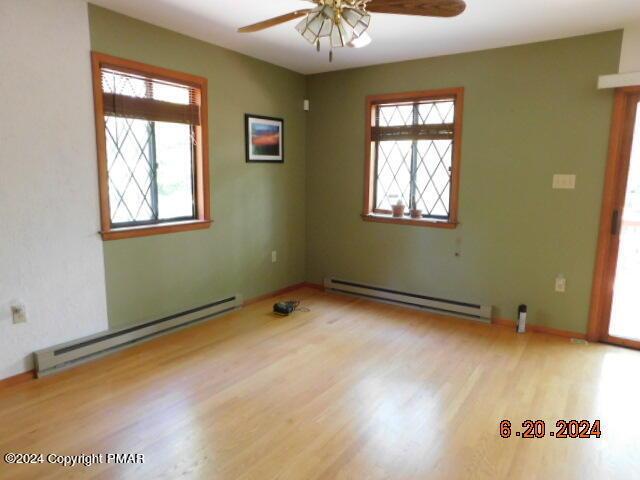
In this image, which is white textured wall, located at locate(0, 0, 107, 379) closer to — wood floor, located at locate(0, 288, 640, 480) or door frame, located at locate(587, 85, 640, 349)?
wood floor, located at locate(0, 288, 640, 480)

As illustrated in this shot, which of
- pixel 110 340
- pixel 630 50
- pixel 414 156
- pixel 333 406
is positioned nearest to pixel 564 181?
pixel 630 50

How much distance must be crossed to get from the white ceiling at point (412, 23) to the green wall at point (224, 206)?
170 millimetres

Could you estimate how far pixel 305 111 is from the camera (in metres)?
4.62

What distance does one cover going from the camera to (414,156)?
4.09 metres

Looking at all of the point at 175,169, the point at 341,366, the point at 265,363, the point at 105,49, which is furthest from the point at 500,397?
the point at 105,49

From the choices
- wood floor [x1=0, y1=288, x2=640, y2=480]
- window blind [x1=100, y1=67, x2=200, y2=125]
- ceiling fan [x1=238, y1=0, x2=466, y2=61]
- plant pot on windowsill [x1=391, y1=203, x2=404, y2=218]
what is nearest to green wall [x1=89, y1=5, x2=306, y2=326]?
window blind [x1=100, y1=67, x2=200, y2=125]

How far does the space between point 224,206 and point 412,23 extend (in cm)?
212

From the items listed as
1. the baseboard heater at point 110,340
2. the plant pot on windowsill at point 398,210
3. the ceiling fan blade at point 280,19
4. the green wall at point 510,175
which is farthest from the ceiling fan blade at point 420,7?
the baseboard heater at point 110,340

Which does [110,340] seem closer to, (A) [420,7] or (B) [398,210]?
(B) [398,210]

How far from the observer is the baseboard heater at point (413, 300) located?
12.5 ft

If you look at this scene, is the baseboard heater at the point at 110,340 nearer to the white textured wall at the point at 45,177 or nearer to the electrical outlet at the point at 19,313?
the white textured wall at the point at 45,177

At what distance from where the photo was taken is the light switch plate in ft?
10.9

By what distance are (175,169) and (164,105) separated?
0.51 metres

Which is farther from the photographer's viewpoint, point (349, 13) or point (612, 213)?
point (612, 213)
